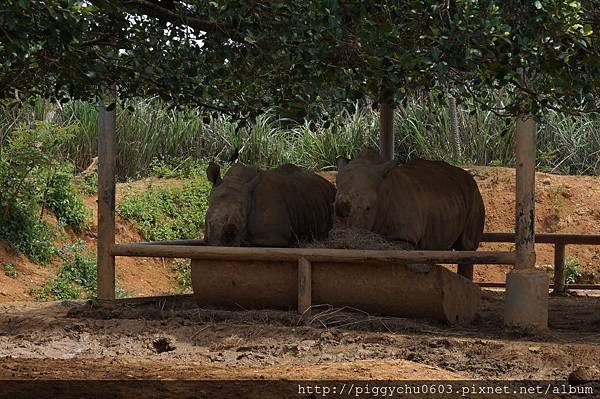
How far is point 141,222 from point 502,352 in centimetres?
949

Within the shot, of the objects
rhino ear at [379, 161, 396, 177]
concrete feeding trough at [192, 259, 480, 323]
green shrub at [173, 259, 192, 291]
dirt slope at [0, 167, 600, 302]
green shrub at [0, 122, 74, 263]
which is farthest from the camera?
green shrub at [173, 259, 192, 291]

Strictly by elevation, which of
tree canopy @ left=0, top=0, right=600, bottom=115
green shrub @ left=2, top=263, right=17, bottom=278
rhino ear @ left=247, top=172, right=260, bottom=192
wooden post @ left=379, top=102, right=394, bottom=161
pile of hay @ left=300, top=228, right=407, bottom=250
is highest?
tree canopy @ left=0, top=0, right=600, bottom=115

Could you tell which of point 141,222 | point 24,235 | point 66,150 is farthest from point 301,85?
point 66,150

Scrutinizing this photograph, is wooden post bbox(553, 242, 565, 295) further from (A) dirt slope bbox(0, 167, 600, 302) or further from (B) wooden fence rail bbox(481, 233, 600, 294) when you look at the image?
(A) dirt slope bbox(0, 167, 600, 302)

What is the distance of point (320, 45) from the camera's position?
703cm

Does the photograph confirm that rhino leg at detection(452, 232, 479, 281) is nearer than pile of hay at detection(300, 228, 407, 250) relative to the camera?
No

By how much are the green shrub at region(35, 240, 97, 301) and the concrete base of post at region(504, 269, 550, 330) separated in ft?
22.8

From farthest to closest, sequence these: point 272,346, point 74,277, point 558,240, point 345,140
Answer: point 345,140 < point 74,277 < point 558,240 < point 272,346

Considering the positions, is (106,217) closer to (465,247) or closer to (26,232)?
(465,247)

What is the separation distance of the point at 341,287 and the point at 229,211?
1.65 metres

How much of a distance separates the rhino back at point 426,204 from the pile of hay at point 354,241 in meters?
0.54

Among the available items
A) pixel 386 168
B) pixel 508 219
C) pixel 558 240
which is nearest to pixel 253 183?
pixel 386 168

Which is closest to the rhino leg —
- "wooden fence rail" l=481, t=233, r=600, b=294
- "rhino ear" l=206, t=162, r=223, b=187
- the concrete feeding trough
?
"wooden fence rail" l=481, t=233, r=600, b=294

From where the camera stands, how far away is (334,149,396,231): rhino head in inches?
409
